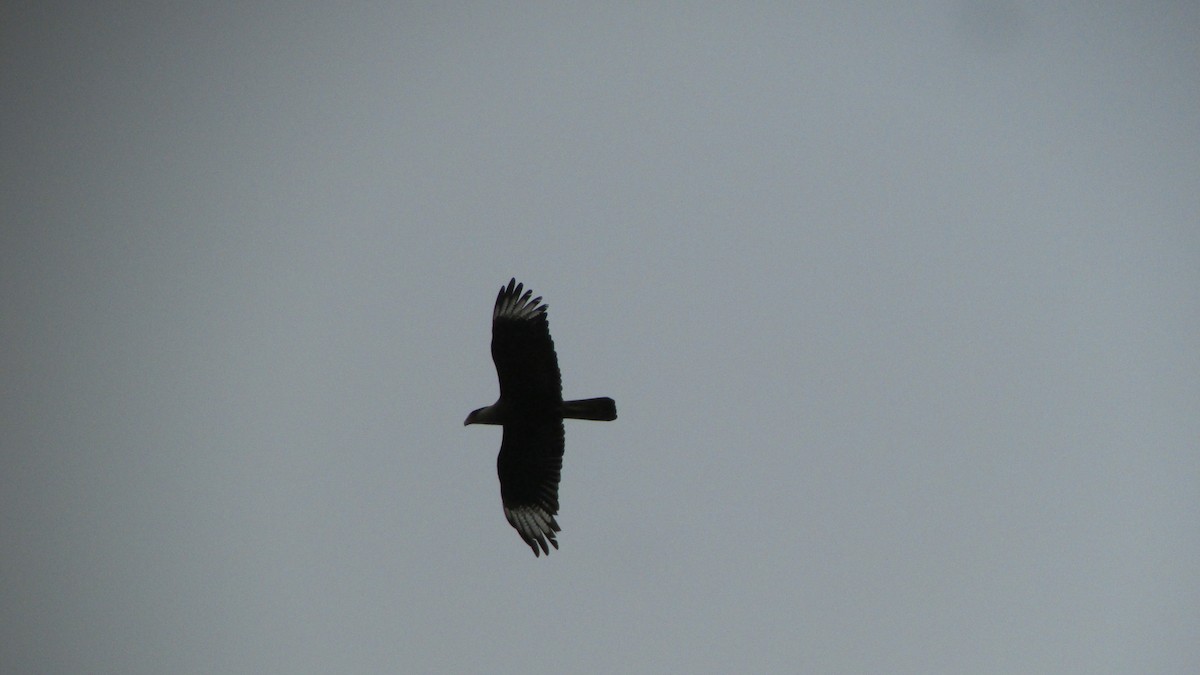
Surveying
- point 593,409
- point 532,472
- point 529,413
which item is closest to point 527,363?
point 529,413

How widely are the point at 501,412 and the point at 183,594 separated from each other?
20944 cm

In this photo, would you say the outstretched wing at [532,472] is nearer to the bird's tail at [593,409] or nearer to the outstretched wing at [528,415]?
the outstretched wing at [528,415]

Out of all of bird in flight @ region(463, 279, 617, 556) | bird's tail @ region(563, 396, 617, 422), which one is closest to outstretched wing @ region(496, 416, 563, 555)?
bird in flight @ region(463, 279, 617, 556)

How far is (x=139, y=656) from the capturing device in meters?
155

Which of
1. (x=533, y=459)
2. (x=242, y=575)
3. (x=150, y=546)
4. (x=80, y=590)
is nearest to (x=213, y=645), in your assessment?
(x=242, y=575)

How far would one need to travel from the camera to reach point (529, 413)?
8.94 meters

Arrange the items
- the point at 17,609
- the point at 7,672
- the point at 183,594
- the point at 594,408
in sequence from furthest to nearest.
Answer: the point at 17,609 → the point at 183,594 → the point at 7,672 → the point at 594,408

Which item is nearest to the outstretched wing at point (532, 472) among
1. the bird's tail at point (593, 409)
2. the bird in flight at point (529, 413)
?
the bird in flight at point (529, 413)

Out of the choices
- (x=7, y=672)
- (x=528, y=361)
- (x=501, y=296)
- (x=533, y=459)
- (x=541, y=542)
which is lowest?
(x=7, y=672)

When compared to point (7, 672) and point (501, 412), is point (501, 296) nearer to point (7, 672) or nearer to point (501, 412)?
point (501, 412)

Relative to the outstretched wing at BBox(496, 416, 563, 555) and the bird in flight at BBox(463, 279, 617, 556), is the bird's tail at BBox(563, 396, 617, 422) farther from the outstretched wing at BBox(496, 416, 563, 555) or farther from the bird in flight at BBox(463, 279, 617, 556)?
the outstretched wing at BBox(496, 416, 563, 555)

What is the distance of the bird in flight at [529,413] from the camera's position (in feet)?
28.8

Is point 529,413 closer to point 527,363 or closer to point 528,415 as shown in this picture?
point 528,415

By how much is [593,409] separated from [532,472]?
1.33m
